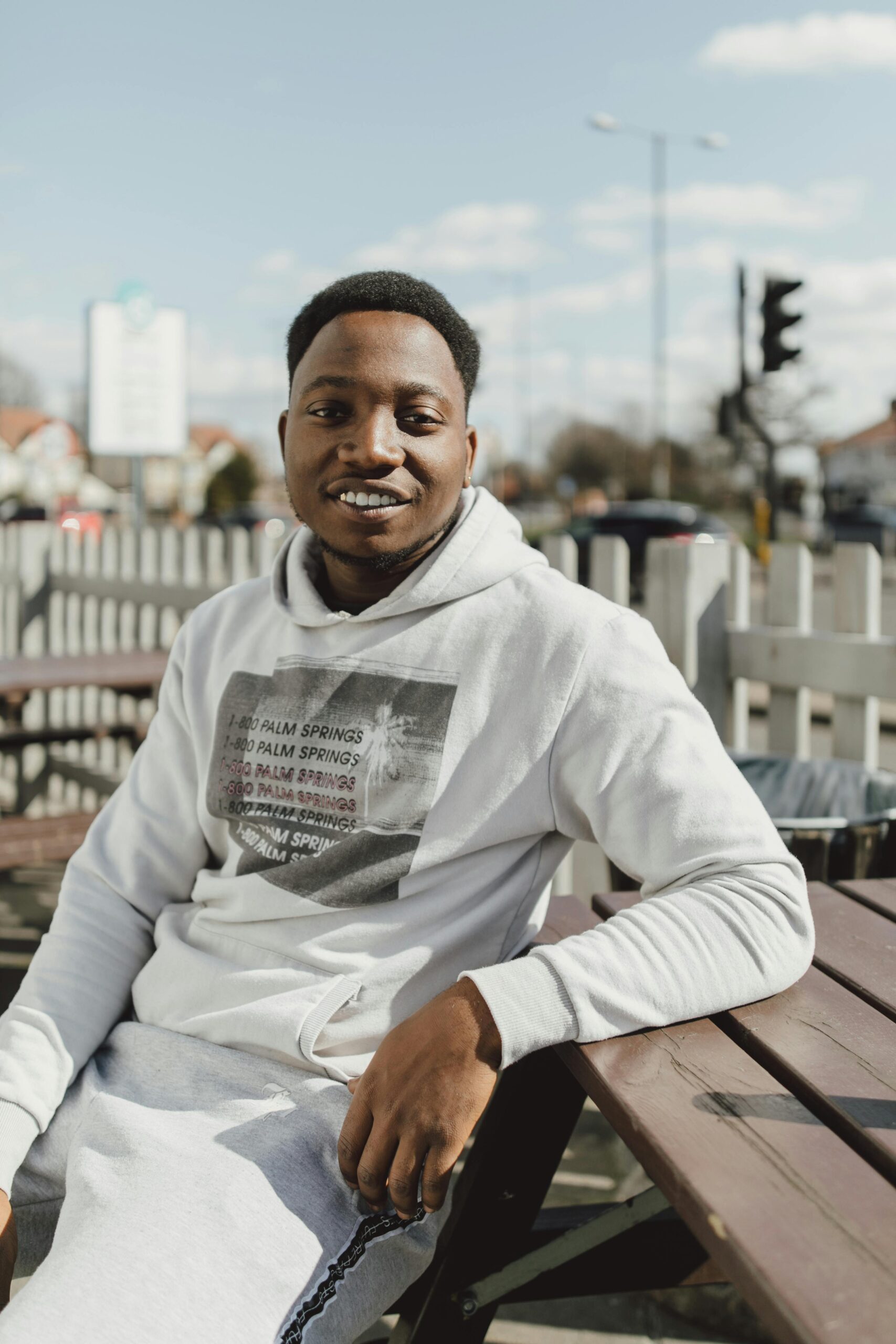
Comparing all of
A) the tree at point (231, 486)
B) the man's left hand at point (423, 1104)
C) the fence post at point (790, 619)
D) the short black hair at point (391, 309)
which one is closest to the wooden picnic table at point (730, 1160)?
the man's left hand at point (423, 1104)

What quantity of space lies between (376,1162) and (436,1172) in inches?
2.6

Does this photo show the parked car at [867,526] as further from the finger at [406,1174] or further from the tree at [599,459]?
the finger at [406,1174]

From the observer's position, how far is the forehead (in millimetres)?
1720

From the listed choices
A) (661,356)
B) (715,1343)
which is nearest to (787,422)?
(661,356)

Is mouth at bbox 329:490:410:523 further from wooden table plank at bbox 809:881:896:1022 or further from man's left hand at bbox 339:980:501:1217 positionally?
wooden table plank at bbox 809:881:896:1022

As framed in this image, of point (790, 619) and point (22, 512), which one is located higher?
point (22, 512)

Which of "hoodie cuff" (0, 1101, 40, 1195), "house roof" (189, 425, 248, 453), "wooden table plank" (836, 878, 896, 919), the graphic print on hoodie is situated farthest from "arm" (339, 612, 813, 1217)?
"house roof" (189, 425, 248, 453)

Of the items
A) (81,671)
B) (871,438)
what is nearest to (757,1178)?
(81,671)

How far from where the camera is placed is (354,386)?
1724 mm

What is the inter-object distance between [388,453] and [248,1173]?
961 millimetres

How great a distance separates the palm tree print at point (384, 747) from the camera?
1.63 meters

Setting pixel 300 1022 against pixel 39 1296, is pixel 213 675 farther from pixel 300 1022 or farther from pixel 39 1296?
pixel 39 1296

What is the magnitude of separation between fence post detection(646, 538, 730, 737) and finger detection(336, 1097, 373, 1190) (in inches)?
92.4

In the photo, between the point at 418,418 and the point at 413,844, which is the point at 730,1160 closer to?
the point at 413,844
